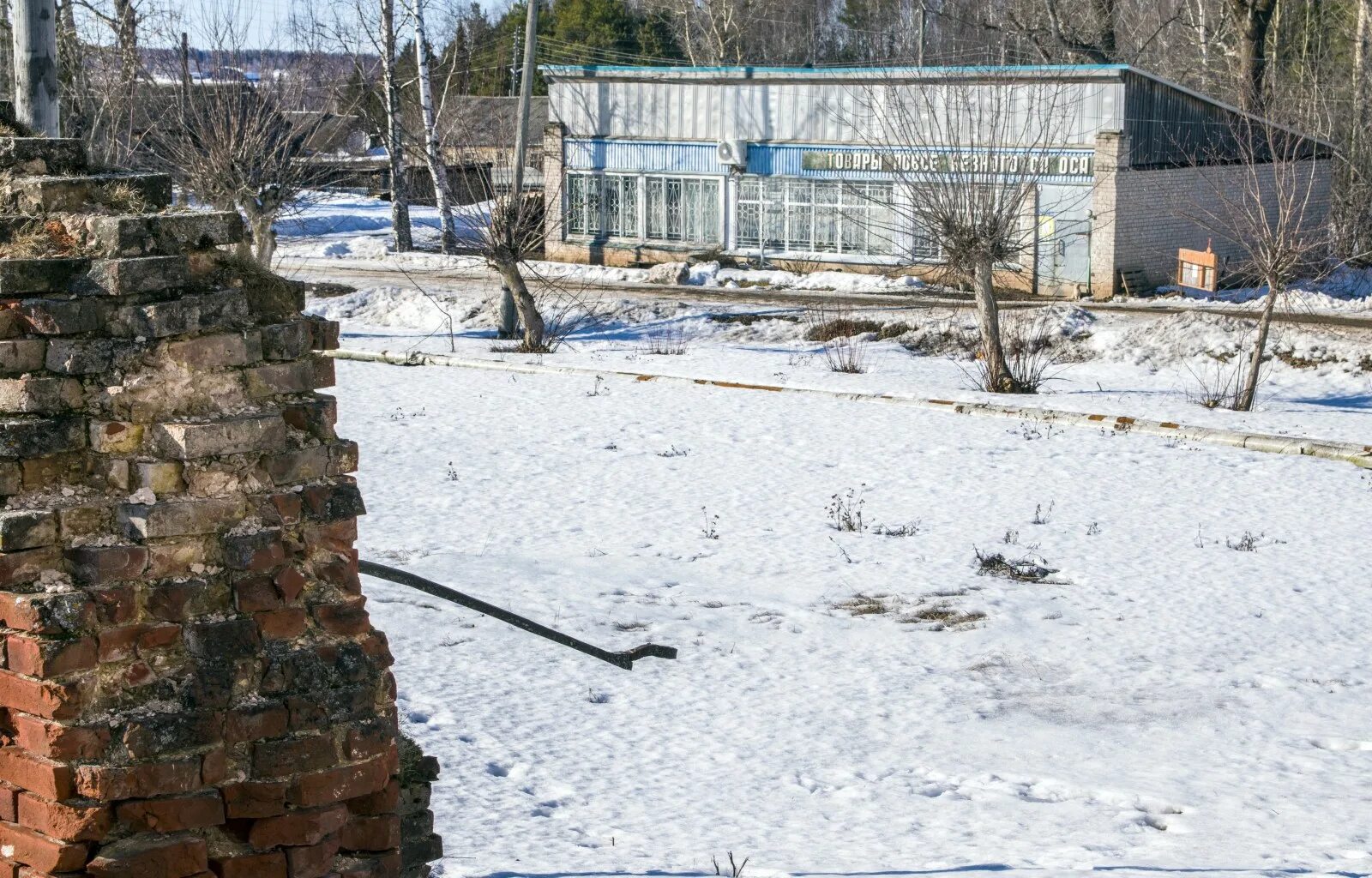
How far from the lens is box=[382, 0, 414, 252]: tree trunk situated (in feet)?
108

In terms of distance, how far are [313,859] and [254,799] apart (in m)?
0.22

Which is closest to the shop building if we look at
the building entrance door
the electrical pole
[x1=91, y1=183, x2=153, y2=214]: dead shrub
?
the building entrance door

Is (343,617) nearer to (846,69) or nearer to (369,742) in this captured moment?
(369,742)

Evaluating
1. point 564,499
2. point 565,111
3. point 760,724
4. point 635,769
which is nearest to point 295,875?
point 635,769

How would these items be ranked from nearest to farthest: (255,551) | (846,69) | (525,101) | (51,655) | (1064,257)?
(51,655), (255,551), (525,101), (1064,257), (846,69)

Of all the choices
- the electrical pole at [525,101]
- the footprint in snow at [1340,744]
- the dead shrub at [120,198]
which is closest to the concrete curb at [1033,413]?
the electrical pole at [525,101]

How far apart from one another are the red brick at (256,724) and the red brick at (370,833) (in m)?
0.34

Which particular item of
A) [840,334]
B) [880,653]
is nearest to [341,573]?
[880,653]

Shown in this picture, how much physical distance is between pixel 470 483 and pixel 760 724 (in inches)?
236

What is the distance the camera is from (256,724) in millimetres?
3529

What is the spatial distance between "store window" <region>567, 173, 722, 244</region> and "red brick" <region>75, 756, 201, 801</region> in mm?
31573

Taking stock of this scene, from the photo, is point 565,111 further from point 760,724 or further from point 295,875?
point 295,875

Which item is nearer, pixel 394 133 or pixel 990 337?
pixel 990 337

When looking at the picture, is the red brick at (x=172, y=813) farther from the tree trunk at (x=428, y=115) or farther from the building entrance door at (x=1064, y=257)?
the tree trunk at (x=428, y=115)
